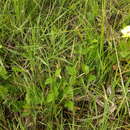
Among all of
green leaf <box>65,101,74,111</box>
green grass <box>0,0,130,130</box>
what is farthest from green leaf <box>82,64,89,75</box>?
green leaf <box>65,101,74,111</box>

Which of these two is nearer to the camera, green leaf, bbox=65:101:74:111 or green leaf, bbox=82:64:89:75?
green leaf, bbox=65:101:74:111

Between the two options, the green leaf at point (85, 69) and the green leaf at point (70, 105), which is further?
the green leaf at point (85, 69)

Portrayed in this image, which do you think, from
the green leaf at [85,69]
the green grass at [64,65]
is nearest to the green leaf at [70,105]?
the green grass at [64,65]

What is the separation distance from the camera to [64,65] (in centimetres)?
186

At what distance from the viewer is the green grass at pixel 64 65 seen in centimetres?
168

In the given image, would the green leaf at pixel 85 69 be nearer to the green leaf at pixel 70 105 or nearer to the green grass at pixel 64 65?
the green grass at pixel 64 65

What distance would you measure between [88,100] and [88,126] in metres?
0.16

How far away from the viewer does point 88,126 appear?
1.64 meters

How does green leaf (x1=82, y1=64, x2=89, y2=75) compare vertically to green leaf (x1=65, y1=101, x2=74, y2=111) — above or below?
above

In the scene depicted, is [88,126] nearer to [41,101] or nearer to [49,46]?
[41,101]

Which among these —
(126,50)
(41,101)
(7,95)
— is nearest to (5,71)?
(7,95)

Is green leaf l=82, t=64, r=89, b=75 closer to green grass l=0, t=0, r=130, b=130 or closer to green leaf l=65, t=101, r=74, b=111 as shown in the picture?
green grass l=0, t=0, r=130, b=130

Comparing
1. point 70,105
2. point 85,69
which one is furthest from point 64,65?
point 70,105

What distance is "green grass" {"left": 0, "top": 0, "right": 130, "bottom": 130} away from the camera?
1.68 metres
